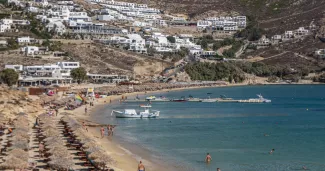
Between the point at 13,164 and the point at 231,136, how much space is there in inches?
1054

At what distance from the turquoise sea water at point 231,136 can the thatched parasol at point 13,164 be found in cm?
1097

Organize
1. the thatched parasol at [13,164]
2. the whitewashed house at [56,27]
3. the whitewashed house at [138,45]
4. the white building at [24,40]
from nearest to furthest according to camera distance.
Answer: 1. the thatched parasol at [13,164]
2. the white building at [24,40]
3. the whitewashed house at [56,27]
4. the whitewashed house at [138,45]

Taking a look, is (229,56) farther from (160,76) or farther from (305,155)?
(305,155)

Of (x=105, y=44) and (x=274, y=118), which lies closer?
(x=274, y=118)

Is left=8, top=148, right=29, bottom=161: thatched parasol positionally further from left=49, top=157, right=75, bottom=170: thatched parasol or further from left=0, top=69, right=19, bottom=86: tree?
left=0, top=69, right=19, bottom=86: tree

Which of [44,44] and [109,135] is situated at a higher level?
[44,44]

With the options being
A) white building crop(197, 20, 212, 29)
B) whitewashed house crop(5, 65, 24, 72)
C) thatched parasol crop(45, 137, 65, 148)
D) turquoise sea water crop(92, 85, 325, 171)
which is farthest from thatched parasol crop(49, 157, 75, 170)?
white building crop(197, 20, 212, 29)

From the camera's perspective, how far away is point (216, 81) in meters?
147

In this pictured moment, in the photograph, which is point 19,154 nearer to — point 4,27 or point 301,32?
point 4,27

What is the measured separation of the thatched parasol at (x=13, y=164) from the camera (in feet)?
98.2

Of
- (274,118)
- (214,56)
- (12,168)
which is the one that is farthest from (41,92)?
(214,56)

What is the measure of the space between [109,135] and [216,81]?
99.4 meters

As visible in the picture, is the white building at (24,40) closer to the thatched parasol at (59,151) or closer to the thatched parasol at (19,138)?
the thatched parasol at (19,138)

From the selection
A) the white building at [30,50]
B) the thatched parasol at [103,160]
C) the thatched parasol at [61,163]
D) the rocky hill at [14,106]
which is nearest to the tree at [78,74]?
the white building at [30,50]
